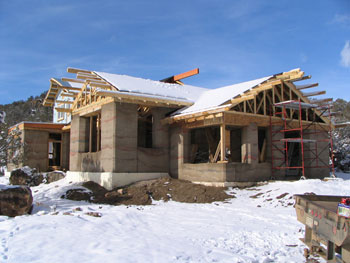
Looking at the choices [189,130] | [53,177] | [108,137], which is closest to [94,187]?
[108,137]

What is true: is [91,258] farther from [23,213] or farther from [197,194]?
[197,194]

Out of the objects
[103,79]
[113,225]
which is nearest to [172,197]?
[113,225]

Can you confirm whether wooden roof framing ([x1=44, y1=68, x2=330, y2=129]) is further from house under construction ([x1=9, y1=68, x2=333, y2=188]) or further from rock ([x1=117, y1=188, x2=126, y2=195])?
rock ([x1=117, y1=188, x2=126, y2=195])

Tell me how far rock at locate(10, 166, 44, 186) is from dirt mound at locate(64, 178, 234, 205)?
21.0 ft

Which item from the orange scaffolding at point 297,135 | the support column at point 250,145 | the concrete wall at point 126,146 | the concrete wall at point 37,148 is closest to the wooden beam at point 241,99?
the support column at point 250,145

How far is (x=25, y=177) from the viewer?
68.7 ft

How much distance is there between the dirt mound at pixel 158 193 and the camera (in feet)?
46.8

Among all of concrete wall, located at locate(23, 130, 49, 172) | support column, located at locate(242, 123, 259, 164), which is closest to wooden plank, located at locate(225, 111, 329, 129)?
support column, located at locate(242, 123, 259, 164)

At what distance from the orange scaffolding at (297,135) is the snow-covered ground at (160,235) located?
19.1ft

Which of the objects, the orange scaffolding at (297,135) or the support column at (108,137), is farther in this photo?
the orange scaffolding at (297,135)

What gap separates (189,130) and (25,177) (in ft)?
34.7

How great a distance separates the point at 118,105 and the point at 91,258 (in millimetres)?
11509

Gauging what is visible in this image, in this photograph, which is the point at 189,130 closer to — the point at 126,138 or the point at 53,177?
the point at 126,138

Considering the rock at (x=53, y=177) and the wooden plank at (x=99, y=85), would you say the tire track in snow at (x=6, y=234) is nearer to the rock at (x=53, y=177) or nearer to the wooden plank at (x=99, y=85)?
the wooden plank at (x=99, y=85)
